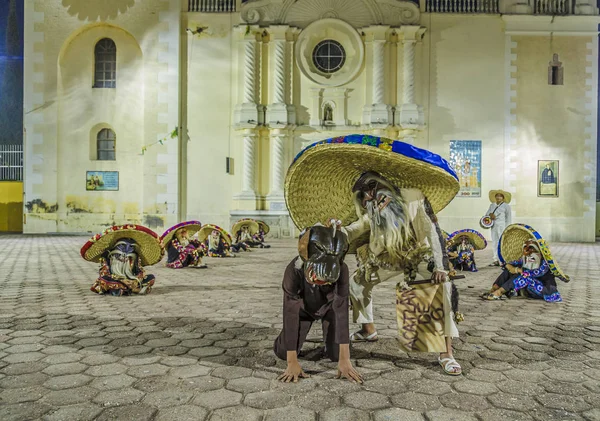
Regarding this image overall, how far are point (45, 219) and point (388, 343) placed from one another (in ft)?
57.9

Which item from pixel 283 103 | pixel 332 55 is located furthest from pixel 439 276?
pixel 332 55

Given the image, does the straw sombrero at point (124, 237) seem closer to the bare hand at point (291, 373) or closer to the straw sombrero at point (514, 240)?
the bare hand at point (291, 373)

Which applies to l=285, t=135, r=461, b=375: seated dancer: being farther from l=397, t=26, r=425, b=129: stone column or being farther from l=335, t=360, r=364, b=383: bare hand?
l=397, t=26, r=425, b=129: stone column

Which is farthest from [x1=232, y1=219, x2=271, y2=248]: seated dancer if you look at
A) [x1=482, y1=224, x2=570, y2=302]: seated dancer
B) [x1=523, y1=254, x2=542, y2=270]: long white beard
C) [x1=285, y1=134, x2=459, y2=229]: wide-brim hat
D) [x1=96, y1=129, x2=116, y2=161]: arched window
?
[x1=285, y1=134, x2=459, y2=229]: wide-brim hat

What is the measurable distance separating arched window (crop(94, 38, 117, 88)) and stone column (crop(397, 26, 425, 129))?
11.0 metres

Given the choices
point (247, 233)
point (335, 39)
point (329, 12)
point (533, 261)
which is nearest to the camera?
point (533, 261)

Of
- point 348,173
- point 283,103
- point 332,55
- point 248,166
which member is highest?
point 332,55

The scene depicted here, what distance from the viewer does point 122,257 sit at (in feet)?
21.6

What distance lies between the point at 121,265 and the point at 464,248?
6321 mm

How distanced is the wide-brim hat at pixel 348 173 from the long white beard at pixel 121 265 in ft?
11.8

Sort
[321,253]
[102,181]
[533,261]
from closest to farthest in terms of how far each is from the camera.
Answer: [321,253]
[533,261]
[102,181]

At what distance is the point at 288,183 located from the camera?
3762mm

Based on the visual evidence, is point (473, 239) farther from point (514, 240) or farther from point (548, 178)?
point (548, 178)

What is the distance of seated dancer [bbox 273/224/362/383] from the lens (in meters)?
2.97
